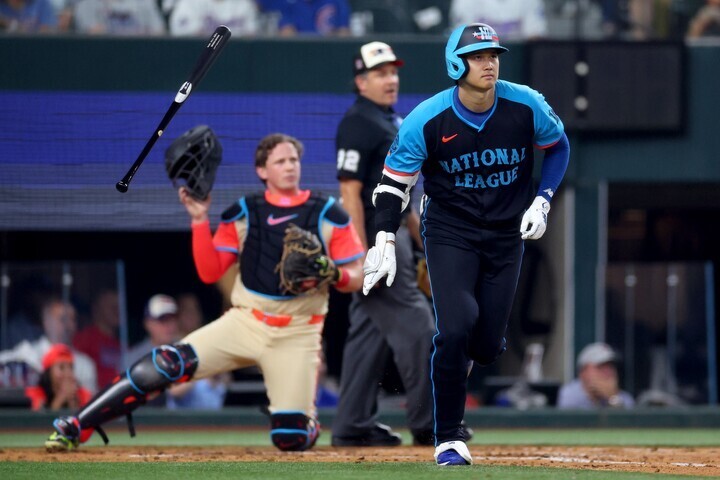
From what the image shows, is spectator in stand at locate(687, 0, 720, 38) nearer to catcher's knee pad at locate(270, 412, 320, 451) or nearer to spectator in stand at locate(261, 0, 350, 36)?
spectator in stand at locate(261, 0, 350, 36)

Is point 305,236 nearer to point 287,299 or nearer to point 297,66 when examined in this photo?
point 287,299

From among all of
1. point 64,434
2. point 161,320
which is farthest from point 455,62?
point 161,320

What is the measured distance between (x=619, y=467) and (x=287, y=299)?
1977 mm

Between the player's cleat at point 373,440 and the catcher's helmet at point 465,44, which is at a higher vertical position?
the catcher's helmet at point 465,44

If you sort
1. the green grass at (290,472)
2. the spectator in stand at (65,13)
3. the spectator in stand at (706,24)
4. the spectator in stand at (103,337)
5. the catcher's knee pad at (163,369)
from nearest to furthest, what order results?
the green grass at (290,472), the catcher's knee pad at (163,369), the spectator in stand at (103,337), the spectator in stand at (65,13), the spectator in stand at (706,24)

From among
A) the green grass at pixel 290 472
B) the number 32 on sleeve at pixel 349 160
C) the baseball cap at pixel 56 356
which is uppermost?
the number 32 on sleeve at pixel 349 160

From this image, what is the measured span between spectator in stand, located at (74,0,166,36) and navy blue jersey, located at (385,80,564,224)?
6.71m

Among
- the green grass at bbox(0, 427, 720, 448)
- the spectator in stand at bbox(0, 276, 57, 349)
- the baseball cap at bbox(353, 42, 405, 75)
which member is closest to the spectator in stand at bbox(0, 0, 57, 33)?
the spectator in stand at bbox(0, 276, 57, 349)

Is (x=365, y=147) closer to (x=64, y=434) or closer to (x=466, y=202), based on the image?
(x=466, y=202)

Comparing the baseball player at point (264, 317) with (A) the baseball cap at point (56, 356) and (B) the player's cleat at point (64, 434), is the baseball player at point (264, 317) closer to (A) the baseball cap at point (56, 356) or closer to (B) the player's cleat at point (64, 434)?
(B) the player's cleat at point (64, 434)

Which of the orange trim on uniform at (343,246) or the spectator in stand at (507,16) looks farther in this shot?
the spectator in stand at (507,16)

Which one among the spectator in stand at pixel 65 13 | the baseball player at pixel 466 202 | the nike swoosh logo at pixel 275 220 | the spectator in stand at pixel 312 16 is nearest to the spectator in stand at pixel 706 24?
the spectator in stand at pixel 312 16

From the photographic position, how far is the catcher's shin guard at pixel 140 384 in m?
7.12

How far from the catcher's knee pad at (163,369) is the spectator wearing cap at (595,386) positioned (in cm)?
490
